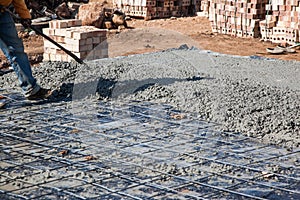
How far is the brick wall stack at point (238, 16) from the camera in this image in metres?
10.9

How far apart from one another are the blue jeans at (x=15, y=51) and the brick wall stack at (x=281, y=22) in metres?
6.29

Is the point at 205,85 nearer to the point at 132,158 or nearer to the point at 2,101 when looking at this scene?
the point at 132,158

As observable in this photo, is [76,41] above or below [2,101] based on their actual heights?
above

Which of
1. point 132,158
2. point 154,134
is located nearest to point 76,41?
point 154,134

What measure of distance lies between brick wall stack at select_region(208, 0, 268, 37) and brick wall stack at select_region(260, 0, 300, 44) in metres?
0.22

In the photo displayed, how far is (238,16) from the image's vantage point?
442 inches

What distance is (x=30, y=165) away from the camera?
388 cm

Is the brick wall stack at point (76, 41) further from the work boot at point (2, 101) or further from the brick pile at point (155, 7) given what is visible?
the brick pile at point (155, 7)

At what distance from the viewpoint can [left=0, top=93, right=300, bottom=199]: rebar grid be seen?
11.2ft

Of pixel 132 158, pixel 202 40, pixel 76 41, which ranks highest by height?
pixel 76 41

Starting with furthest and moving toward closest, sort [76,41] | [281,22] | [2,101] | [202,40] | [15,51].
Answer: [202,40], [281,22], [76,41], [2,101], [15,51]

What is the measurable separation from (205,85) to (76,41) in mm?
2511

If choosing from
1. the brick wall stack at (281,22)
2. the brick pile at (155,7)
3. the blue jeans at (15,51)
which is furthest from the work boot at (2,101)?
the brick pile at (155,7)

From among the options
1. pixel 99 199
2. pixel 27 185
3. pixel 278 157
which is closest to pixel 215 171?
pixel 278 157
